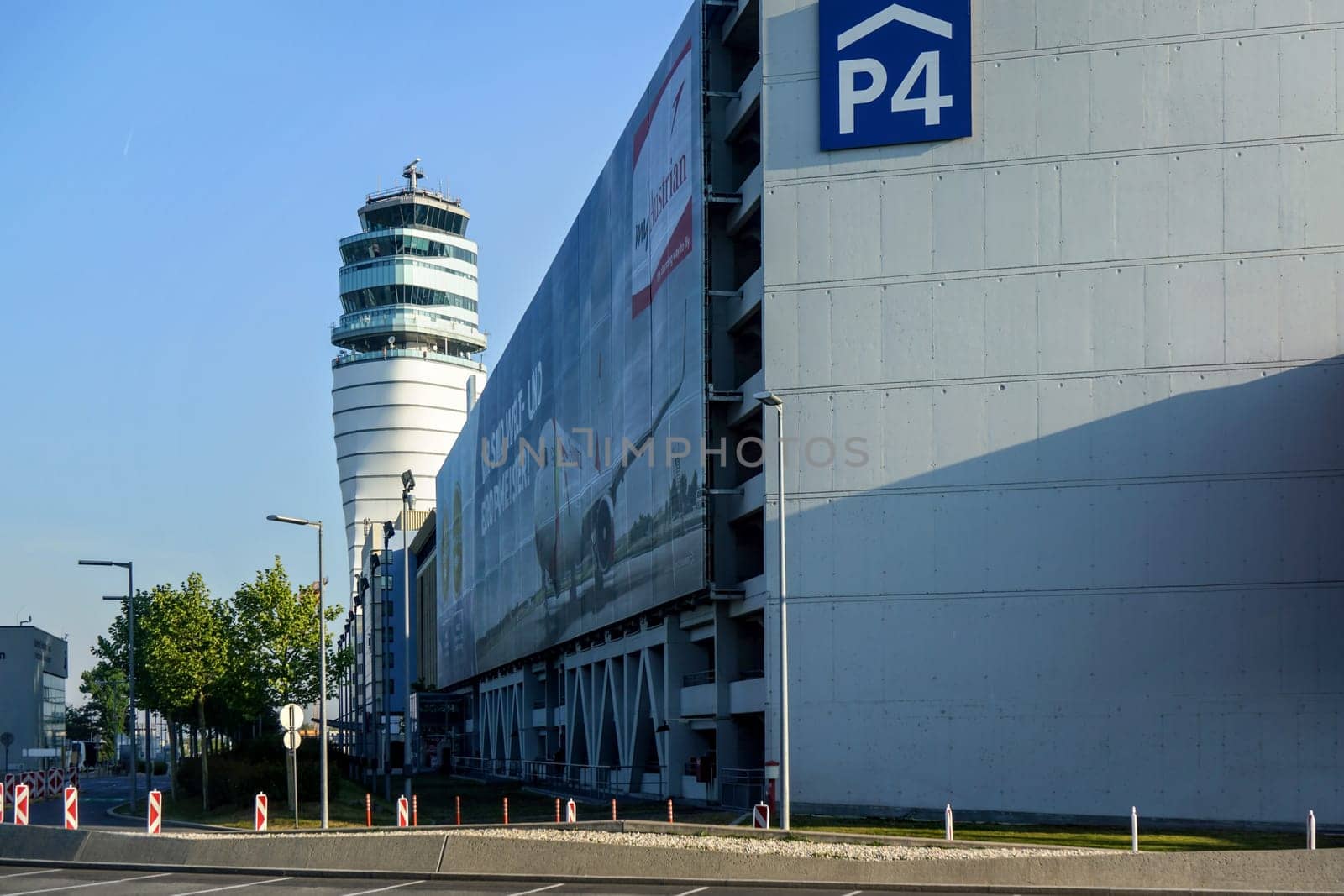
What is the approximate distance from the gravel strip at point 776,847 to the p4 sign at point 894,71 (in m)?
21.8

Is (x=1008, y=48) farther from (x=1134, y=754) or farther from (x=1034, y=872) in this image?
(x=1034, y=872)

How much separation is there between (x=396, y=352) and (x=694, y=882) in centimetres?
16701

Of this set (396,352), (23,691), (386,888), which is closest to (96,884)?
(386,888)

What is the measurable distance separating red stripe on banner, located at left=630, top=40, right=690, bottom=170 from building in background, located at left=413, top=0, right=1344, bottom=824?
5.07 m

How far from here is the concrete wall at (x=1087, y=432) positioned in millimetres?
38781

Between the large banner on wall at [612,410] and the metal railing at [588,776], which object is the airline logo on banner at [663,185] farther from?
the metal railing at [588,776]

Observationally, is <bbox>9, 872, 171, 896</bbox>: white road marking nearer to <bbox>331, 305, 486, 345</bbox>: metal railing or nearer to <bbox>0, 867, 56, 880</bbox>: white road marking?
<bbox>0, 867, 56, 880</bbox>: white road marking

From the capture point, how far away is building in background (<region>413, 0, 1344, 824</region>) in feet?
127

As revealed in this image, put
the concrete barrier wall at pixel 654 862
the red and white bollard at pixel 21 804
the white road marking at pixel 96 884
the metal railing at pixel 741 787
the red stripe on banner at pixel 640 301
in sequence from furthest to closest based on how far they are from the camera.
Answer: the red stripe on banner at pixel 640 301 < the metal railing at pixel 741 787 < the red and white bollard at pixel 21 804 < the white road marking at pixel 96 884 < the concrete barrier wall at pixel 654 862

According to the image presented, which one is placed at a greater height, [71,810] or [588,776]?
[71,810]

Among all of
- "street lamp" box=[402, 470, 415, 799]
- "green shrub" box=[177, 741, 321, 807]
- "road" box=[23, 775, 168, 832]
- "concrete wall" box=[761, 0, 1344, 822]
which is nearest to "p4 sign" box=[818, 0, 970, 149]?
→ "concrete wall" box=[761, 0, 1344, 822]

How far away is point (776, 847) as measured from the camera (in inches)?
1057

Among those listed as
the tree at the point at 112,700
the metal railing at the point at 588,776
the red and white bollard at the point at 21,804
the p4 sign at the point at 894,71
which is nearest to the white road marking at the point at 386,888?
the red and white bollard at the point at 21,804

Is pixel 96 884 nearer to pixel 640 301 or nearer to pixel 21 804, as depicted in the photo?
pixel 21 804
